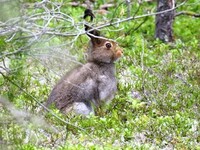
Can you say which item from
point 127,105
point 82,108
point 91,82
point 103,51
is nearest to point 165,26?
point 103,51

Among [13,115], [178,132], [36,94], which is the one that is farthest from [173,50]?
[13,115]

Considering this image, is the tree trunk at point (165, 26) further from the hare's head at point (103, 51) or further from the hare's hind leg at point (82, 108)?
the hare's hind leg at point (82, 108)

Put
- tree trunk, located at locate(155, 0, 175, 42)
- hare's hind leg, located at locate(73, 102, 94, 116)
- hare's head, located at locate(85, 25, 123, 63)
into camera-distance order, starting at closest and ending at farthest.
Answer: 1. hare's hind leg, located at locate(73, 102, 94, 116)
2. hare's head, located at locate(85, 25, 123, 63)
3. tree trunk, located at locate(155, 0, 175, 42)

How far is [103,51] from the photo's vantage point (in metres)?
10.8

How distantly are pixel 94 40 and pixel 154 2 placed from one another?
641cm

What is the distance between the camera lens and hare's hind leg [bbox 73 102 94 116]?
10.2 meters

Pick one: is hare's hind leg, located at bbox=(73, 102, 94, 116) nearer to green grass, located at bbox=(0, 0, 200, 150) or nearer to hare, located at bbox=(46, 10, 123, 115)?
hare, located at bbox=(46, 10, 123, 115)

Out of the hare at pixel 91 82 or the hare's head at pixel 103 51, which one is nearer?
the hare at pixel 91 82

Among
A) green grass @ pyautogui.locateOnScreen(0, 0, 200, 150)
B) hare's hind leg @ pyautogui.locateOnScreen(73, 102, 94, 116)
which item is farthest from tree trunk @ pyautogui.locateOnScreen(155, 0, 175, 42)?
hare's hind leg @ pyautogui.locateOnScreen(73, 102, 94, 116)

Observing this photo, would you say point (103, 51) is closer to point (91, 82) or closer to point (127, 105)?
point (91, 82)

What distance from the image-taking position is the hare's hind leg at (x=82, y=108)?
402 inches

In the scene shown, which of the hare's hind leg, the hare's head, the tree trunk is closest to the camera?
the hare's hind leg

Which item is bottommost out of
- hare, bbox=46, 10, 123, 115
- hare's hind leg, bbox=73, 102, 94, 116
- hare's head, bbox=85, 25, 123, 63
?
hare's hind leg, bbox=73, 102, 94, 116

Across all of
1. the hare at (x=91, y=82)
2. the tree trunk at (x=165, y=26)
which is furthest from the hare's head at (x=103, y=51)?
the tree trunk at (x=165, y=26)
